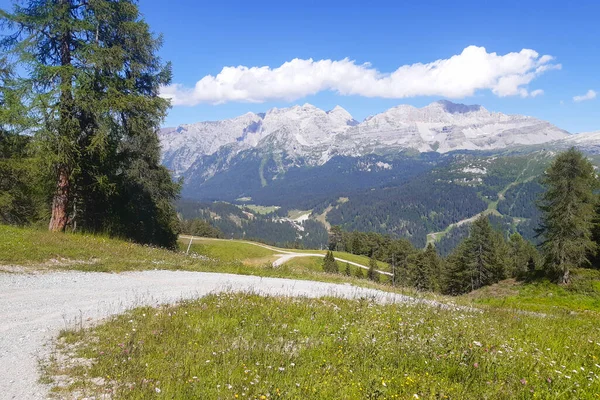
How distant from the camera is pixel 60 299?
1096 centimetres

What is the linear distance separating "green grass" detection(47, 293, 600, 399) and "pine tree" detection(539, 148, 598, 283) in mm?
33100

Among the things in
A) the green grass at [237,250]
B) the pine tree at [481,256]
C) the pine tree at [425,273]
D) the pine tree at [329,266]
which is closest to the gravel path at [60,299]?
the pine tree at [481,256]

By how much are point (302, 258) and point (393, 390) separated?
301 feet

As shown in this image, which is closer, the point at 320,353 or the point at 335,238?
the point at 320,353

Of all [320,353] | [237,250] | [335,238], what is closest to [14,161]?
[320,353]

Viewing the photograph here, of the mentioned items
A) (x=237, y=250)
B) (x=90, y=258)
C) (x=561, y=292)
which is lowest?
(x=237, y=250)

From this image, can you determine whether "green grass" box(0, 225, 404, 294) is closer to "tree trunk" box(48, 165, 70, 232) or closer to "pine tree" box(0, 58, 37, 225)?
"tree trunk" box(48, 165, 70, 232)

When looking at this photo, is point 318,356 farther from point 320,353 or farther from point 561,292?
point 561,292

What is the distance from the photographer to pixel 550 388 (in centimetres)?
645

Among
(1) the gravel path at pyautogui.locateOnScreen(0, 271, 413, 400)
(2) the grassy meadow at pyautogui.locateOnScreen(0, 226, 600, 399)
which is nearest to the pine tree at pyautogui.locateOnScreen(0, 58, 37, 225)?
(1) the gravel path at pyautogui.locateOnScreen(0, 271, 413, 400)

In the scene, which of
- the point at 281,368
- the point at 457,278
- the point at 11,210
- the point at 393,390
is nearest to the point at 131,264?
the point at 281,368

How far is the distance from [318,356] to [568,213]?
1660 inches

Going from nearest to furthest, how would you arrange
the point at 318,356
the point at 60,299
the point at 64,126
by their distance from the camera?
the point at 318,356 → the point at 60,299 → the point at 64,126

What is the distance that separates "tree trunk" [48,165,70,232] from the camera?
798 inches
